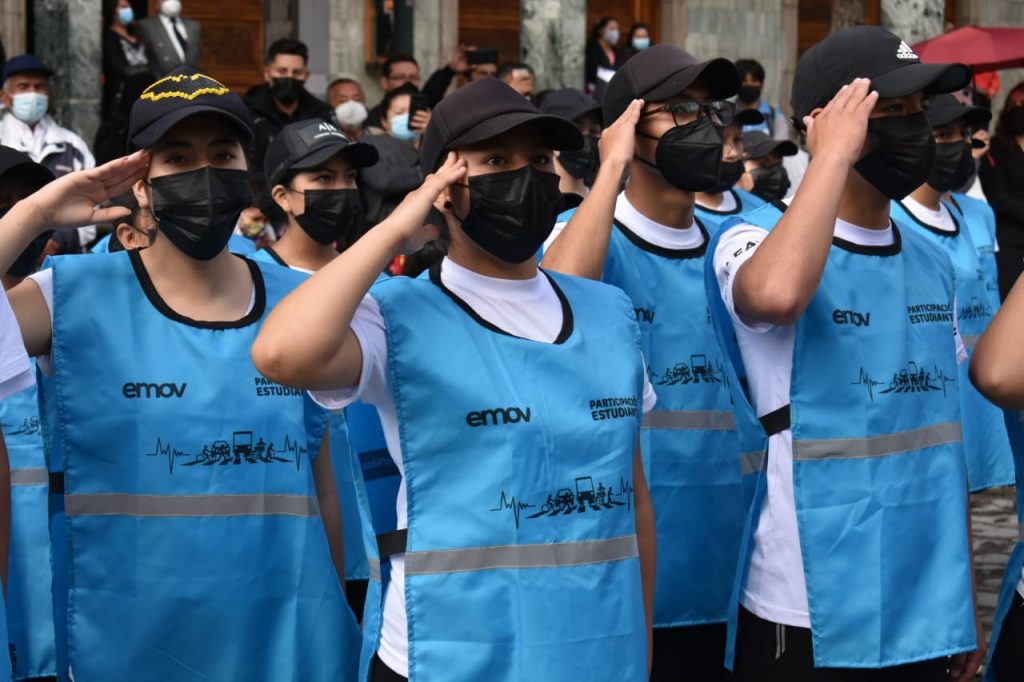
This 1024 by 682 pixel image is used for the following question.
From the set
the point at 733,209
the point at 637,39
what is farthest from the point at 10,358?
the point at 637,39

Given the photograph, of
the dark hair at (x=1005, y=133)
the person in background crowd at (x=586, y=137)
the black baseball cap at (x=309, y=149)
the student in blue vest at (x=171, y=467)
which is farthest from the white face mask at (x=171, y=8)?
the student in blue vest at (x=171, y=467)

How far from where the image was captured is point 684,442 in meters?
5.39

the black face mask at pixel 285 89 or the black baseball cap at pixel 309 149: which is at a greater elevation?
the black face mask at pixel 285 89

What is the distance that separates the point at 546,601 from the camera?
374 cm

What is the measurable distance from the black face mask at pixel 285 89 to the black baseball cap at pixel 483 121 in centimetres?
804

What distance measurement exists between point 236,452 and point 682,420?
151 centimetres

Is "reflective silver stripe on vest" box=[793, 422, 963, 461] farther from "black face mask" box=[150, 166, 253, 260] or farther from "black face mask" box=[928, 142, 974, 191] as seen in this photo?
"black face mask" box=[928, 142, 974, 191]

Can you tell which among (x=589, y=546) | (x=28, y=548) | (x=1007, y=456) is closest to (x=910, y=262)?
(x=589, y=546)

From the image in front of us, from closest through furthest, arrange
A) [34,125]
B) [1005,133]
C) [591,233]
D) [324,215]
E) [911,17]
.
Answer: [591,233]
[324,215]
[1005,133]
[34,125]
[911,17]

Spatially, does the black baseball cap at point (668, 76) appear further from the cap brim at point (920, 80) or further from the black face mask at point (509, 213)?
the black face mask at point (509, 213)

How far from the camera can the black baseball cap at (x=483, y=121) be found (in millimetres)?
3963

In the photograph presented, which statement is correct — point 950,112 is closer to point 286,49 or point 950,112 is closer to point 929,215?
point 929,215

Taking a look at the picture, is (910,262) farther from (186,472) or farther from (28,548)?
(28,548)

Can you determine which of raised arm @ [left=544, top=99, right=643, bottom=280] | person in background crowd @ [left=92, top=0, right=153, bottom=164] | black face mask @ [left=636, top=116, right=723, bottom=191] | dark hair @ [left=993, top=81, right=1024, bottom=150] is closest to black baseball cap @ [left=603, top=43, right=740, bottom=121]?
black face mask @ [left=636, top=116, right=723, bottom=191]
